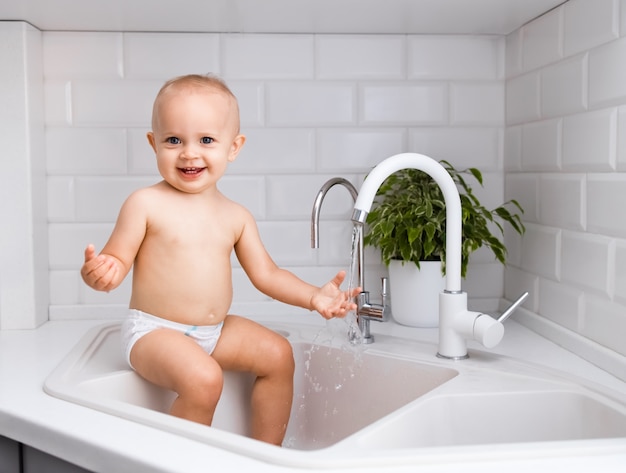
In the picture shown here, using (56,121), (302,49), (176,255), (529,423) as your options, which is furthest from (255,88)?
(529,423)

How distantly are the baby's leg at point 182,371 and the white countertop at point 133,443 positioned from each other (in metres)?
0.15

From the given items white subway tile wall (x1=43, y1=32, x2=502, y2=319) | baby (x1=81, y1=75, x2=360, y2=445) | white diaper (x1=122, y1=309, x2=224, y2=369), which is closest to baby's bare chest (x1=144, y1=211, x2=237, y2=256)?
baby (x1=81, y1=75, x2=360, y2=445)

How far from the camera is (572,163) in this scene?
1215mm

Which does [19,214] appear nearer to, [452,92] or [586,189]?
[452,92]

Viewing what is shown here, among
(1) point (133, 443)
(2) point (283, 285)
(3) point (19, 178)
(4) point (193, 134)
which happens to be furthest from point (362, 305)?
(3) point (19, 178)

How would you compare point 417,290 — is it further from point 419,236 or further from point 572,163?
point 572,163

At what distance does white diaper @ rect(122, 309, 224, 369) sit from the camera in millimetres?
1091

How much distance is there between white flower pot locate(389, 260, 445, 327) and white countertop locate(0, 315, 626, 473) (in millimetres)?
255

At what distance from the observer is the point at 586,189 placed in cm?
116

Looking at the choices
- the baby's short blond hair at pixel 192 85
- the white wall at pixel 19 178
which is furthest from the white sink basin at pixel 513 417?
the white wall at pixel 19 178

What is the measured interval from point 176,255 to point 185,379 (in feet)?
0.66

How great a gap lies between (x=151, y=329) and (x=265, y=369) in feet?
0.62

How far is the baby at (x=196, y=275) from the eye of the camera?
3.42 feet

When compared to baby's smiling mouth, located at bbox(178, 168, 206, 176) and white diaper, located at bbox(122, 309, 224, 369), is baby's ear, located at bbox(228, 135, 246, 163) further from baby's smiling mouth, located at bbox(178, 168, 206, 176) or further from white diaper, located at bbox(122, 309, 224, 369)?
white diaper, located at bbox(122, 309, 224, 369)
